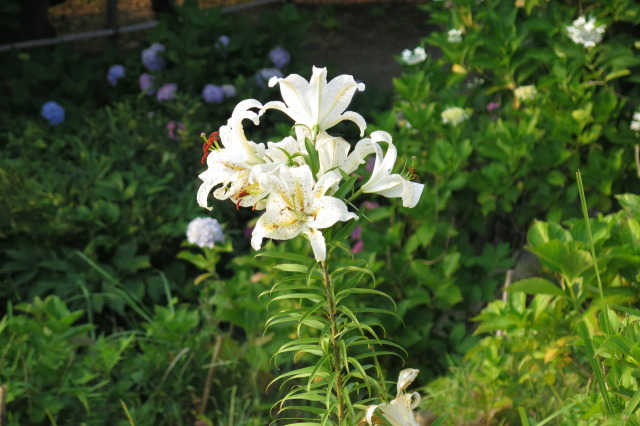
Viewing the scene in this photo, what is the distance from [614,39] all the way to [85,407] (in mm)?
2411

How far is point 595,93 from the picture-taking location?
3.44 metres

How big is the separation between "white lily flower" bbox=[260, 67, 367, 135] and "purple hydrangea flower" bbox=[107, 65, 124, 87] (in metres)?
A: 4.00

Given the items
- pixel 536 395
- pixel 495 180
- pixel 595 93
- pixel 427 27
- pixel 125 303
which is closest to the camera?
pixel 536 395

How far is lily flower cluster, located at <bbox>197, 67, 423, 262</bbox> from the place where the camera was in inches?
49.4

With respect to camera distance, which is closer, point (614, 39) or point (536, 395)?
point (536, 395)

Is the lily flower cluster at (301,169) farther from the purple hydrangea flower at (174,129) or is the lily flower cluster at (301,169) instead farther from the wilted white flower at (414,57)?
the purple hydrangea flower at (174,129)

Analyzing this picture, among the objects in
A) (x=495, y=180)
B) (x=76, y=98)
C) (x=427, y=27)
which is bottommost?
(x=427, y=27)

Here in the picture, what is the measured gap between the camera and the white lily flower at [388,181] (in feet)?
4.38

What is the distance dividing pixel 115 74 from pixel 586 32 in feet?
9.69

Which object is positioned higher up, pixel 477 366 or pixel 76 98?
pixel 477 366

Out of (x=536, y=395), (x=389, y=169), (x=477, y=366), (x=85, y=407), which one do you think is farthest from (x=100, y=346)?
(x=389, y=169)

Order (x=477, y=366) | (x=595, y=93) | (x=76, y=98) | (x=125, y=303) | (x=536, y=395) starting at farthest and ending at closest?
(x=76, y=98) → (x=125, y=303) → (x=595, y=93) → (x=477, y=366) → (x=536, y=395)

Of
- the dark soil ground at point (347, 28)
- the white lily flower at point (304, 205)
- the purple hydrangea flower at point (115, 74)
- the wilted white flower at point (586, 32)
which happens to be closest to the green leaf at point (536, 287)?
the white lily flower at point (304, 205)

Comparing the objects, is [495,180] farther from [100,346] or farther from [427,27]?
[427,27]
